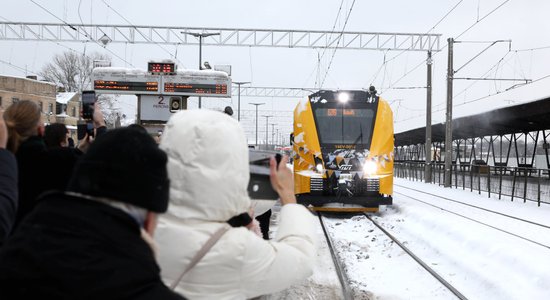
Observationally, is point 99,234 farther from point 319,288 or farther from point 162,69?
point 162,69

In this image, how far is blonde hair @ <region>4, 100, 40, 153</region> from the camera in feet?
9.31

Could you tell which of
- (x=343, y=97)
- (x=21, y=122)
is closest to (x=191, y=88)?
(x=343, y=97)

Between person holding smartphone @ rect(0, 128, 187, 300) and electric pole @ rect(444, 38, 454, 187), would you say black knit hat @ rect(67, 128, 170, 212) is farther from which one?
electric pole @ rect(444, 38, 454, 187)

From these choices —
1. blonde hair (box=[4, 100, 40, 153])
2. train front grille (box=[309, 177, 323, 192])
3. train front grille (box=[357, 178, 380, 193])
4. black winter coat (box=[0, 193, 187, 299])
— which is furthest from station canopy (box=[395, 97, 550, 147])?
black winter coat (box=[0, 193, 187, 299])

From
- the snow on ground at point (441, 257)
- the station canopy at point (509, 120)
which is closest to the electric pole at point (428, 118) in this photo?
the station canopy at point (509, 120)

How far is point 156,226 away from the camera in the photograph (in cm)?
133

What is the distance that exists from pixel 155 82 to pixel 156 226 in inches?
629

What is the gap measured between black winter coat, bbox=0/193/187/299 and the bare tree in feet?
190

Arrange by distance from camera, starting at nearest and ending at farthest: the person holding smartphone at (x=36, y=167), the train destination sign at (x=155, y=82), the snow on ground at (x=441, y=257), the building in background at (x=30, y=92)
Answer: the person holding smartphone at (x=36, y=167)
the snow on ground at (x=441, y=257)
the train destination sign at (x=155, y=82)
the building in background at (x=30, y=92)

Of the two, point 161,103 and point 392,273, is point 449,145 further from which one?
point 392,273

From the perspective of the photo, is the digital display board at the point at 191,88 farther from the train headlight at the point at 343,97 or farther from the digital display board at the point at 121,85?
the train headlight at the point at 343,97

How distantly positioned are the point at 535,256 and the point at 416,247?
83.3 inches

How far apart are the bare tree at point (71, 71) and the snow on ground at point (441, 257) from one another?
50.9 m

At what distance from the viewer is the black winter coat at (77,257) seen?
3.20 ft
